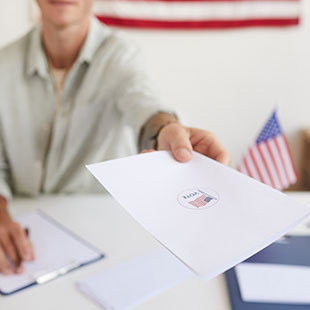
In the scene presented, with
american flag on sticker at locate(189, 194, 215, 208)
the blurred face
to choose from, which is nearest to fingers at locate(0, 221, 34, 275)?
american flag on sticker at locate(189, 194, 215, 208)

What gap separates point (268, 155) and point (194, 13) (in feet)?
4.80

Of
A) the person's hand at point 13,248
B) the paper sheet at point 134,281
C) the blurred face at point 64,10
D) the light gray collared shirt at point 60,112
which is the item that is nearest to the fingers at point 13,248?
the person's hand at point 13,248

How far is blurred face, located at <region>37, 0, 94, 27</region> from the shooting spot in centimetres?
129

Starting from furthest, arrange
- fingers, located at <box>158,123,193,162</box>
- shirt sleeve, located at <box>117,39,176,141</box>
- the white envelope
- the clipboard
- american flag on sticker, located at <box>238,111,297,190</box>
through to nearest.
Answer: american flag on sticker, located at <box>238,111,297,190</box>, shirt sleeve, located at <box>117,39,176,141</box>, the clipboard, fingers, located at <box>158,123,193,162</box>, the white envelope

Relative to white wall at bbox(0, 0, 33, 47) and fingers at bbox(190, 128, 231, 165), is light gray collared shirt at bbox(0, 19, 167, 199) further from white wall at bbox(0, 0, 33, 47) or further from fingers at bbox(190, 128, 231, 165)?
white wall at bbox(0, 0, 33, 47)

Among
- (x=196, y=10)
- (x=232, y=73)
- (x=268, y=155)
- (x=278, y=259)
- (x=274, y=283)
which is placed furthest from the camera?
(x=232, y=73)

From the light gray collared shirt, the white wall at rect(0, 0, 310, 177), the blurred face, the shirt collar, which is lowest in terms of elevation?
the white wall at rect(0, 0, 310, 177)

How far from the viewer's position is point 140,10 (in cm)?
260

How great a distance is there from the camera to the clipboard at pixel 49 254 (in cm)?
92

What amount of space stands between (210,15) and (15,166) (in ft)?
5.32

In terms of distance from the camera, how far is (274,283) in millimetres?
906

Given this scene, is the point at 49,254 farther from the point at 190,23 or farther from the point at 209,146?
the point at 190,23

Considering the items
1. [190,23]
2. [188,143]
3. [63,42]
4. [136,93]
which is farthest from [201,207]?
[190,23]

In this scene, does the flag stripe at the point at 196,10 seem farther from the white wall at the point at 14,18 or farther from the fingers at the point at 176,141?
the fingers at the point at 176,141
